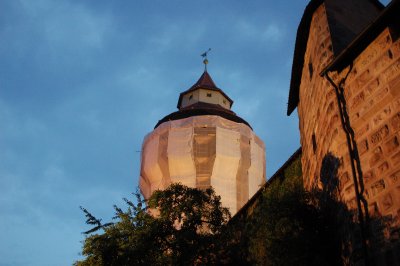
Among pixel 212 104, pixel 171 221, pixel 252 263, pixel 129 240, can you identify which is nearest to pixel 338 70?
pixel 252 263

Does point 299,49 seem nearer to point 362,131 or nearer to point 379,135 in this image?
point 362,131

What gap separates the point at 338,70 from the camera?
7.45 metres

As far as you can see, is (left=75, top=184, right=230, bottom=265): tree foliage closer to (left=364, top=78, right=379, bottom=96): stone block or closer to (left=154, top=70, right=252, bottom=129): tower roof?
(left=364, top=78, right=379, bottom=96): stone block

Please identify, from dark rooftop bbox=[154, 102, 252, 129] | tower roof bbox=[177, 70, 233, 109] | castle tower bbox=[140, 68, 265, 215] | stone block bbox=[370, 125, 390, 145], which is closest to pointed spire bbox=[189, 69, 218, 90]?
tower roof bbox=[177, 70, 233, 109]

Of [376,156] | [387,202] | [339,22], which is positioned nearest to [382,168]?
[376,156]

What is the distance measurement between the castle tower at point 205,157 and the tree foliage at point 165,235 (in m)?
16.3

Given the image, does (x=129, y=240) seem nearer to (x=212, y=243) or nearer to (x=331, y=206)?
(x=212, y=243)

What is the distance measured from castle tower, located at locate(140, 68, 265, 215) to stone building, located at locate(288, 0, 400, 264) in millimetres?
19374

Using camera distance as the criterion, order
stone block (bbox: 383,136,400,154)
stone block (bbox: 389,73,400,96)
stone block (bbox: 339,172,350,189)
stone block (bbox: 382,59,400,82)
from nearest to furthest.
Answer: stone block (bbox: 383,136,400,154) < stone block (bbox: 389,73,400,96) < stone block (bbox: 382,59,400,82) < stone block (bbox: 339,172,350,189)

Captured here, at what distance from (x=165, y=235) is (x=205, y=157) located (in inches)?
712

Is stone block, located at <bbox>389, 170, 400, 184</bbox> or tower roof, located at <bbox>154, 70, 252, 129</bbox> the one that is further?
tower roof, located at <bbox>154, 70, 252, 129</bbox>

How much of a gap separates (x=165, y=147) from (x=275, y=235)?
22.1 m

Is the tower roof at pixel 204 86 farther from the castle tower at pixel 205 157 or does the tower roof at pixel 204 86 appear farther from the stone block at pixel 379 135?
the stone block at pixel 379 135

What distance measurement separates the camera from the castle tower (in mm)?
28438
